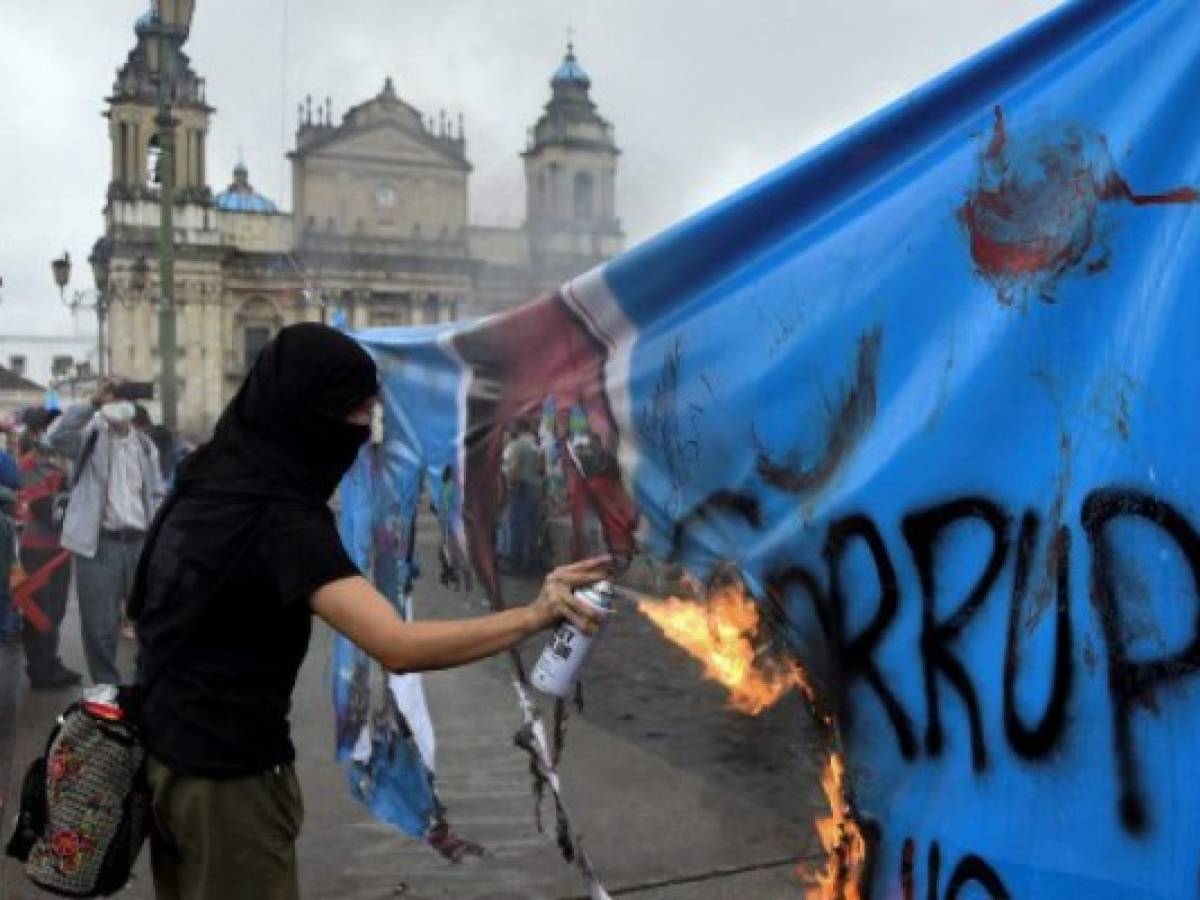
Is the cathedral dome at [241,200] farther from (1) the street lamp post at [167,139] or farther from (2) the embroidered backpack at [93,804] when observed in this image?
(2) the embroidered backpack at [93,804]

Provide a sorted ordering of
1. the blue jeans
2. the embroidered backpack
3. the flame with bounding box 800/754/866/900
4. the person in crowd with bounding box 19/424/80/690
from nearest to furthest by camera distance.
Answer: the flame with bounding box 800/754/866/900 < the embroidered backpack < the blue jeans < the person in crowd with bounding box 19/424/80/690

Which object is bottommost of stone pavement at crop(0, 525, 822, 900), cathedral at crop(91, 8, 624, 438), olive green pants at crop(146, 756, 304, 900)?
stone pavement at crop(0, 525, 822, 900)

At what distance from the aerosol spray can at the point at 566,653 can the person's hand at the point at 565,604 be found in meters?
0.02

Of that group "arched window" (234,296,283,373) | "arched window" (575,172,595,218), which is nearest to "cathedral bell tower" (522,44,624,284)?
"arched window" (575,172,595,218)

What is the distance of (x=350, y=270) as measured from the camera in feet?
185

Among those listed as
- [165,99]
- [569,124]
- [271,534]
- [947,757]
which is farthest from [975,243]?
[569,124]

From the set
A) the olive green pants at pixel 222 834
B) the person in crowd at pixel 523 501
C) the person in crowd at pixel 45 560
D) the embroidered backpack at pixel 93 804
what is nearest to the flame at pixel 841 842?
the olive green pants at pixel 222 834

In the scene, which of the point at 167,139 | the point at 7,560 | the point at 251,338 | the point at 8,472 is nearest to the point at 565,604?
the point at 7,560

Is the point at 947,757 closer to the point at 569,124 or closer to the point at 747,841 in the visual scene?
the point at 747,841

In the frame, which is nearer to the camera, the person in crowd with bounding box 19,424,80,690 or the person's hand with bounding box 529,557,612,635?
the person's hand with bounding box 529,557,612,635

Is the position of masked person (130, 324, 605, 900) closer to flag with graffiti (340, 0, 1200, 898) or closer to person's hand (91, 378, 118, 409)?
flag with graffiti (340, 0, 1200, 898)

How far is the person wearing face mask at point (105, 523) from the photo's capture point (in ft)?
21.3

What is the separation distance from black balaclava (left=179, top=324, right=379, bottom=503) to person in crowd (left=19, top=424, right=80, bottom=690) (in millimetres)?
5936

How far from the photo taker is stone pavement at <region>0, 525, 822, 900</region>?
4.29m
